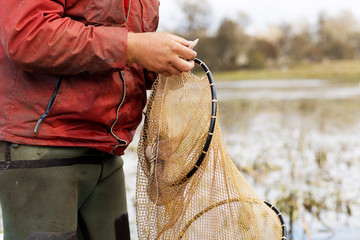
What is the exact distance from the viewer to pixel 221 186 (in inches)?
71.1

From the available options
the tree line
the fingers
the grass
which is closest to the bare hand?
A: the fingers

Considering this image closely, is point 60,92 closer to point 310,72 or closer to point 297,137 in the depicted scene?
point 297,137

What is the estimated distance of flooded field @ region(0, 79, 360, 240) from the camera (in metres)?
3.79

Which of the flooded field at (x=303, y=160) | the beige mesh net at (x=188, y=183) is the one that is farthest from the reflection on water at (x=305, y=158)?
the beige mesh net at (x=188, y=183)

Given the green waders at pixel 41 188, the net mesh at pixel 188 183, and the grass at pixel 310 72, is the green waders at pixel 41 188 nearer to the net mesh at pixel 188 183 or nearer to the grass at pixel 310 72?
the net mesh at pixel 188 183

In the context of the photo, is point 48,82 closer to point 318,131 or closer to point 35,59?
point 35,59

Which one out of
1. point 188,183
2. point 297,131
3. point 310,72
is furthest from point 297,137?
point 310,72

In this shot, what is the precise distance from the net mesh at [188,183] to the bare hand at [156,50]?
218mm

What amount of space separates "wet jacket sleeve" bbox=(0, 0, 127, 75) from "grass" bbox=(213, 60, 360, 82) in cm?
1886

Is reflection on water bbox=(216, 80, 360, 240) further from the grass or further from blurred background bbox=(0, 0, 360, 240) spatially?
the grass

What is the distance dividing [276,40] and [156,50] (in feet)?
83.8

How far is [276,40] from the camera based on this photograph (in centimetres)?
2598

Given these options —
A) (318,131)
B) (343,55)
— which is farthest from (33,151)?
(343,55)

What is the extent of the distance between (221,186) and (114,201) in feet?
1.73
